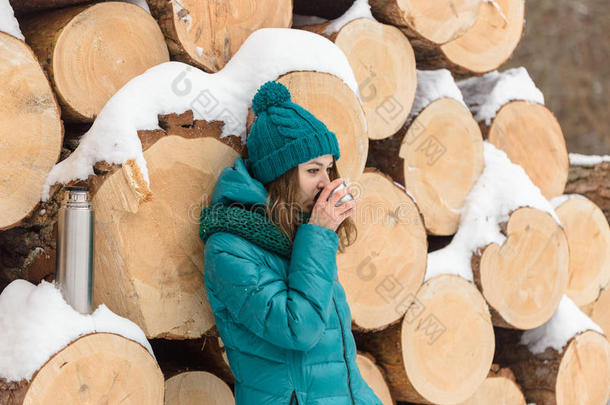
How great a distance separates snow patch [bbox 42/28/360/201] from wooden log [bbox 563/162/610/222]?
6.27ft

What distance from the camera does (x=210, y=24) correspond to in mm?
1993

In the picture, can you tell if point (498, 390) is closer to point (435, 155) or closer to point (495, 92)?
point (435, 155)

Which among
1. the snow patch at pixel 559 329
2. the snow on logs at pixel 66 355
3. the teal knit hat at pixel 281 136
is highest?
the teal knit hat at pixel 281 136

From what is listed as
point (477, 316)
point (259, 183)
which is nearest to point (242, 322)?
point (259, 183)

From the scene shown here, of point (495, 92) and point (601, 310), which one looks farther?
point (601, 310)

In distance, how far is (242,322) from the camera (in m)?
1.61

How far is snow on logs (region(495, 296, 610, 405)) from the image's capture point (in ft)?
9.17

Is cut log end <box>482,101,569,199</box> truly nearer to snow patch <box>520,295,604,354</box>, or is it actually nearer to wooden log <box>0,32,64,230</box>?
snow patch <box>520,295,604,354</box>

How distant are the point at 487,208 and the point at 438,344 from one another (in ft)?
2.01

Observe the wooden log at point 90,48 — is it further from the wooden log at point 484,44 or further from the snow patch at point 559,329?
the snow patch at point 559,329

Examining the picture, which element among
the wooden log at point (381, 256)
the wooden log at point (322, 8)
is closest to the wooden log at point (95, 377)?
the wooden log at point (381, 256)

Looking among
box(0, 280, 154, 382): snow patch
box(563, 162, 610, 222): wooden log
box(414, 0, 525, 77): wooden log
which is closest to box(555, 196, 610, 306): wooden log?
box(563, 162, 610, 222): wooden log

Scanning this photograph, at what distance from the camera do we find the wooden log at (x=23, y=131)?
1588mm

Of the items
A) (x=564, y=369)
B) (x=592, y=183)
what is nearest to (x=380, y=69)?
(x=564, y=369)
